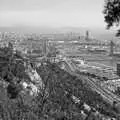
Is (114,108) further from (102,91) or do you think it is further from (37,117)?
(37,117)

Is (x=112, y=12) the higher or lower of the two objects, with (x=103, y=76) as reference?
higher

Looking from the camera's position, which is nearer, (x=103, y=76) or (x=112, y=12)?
(x=112, y=12)

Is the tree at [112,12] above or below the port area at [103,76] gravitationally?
above

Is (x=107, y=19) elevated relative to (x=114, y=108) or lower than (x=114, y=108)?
elevated

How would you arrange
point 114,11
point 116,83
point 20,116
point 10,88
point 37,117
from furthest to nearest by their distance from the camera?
1. point 116,83
2. point 10,88
3. point 37,117
4. point 20,116
5. point 114,11

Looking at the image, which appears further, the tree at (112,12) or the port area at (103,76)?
the port area at (103,76)

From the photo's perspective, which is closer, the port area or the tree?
the tree

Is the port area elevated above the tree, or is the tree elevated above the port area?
the tree

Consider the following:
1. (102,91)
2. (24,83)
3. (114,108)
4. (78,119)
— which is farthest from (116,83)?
(78,119)
